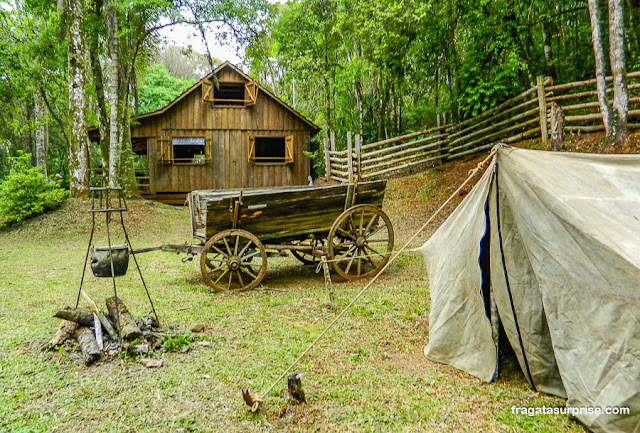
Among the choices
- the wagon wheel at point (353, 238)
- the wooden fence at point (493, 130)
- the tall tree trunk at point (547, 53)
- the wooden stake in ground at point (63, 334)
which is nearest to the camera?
the wooden stake in ground at point (63, 334)

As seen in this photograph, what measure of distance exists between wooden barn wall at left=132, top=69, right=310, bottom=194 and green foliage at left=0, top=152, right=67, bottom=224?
17.6 feet

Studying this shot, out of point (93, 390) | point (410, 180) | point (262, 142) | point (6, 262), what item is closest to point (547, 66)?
point (410, 180)

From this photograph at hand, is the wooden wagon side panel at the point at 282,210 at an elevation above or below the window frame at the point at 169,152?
below

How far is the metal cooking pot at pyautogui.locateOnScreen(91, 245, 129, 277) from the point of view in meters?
4.54

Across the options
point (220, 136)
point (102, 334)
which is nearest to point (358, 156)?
point (220, 136)

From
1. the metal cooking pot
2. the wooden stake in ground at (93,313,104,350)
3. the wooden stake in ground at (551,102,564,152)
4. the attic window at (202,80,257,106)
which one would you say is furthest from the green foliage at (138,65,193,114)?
the wooden stake in ground at (93,313,104,350)

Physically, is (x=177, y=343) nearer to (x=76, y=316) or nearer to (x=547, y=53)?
(x=76, y=316)

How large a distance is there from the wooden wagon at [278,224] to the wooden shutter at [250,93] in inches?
469

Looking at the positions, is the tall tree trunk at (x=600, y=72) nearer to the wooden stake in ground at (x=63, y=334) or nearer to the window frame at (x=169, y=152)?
the wooden stake in ground at (x=63, y=334)

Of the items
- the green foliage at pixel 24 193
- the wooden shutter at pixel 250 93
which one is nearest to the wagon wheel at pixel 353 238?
the green foliage at pixel 24 193

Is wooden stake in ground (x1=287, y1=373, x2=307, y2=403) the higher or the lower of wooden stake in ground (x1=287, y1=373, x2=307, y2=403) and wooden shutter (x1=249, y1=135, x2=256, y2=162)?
Result: the lower

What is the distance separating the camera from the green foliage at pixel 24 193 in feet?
38.8

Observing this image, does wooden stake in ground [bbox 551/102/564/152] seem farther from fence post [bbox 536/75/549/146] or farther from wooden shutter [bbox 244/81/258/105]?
wooden shutter [bbox 244/81/258/105]

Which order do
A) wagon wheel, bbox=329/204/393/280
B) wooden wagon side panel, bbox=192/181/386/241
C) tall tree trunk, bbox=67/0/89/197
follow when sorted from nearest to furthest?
1. wooden wagon side panel, bbox=192/181/386/241
2. wagon wheel, bbox=329/204/393/280
3. tall tree trunk, bbox=67/0/89/197
